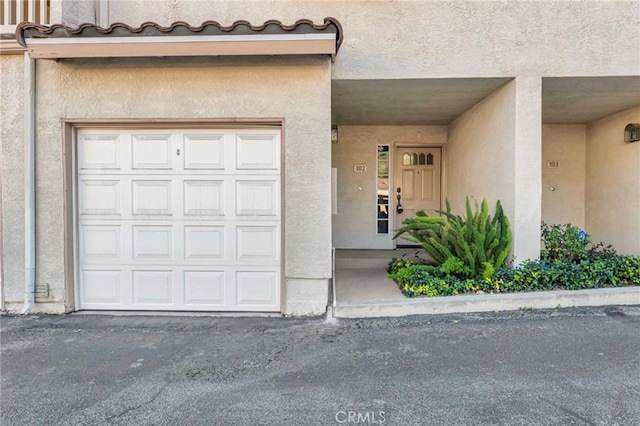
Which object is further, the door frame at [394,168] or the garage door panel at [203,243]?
the door frame at [394,168]

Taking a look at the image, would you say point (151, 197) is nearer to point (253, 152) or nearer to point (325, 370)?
point (253, 152)

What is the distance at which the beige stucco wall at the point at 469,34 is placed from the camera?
4625mm

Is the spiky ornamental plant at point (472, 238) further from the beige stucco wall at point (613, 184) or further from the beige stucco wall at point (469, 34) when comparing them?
the beige stucco wall at point (613, 184)

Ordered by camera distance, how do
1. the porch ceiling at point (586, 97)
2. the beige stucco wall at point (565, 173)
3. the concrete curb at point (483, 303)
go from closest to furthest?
1. the concrete curb at point (483, 303)
2. the porch ceiling at point (586, 97)
3. the beige stucco wall at point (565, 173)

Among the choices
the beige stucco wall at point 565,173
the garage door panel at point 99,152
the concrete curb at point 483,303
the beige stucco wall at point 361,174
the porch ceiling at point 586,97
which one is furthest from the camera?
the beige stucco wall at point 361,174

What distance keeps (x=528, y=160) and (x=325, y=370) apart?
12.8 ft

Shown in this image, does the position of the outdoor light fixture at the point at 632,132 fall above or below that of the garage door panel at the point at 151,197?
above

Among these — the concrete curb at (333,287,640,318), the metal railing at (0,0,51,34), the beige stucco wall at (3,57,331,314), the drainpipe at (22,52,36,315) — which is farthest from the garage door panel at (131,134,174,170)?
the concrete curb at (333,287,640,318)

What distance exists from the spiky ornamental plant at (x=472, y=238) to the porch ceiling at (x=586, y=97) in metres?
1.92

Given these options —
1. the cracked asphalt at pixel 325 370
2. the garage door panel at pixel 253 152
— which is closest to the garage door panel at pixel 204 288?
the cracked asphalt at pixel 325 370

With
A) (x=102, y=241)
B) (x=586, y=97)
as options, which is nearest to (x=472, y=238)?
(x=586, y=97)

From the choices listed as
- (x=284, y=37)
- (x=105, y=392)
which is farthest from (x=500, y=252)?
(x=105, y=392)

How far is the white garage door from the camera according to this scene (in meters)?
4.54

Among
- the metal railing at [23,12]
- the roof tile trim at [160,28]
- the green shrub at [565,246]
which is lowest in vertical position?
the green shrub at [565,246]
